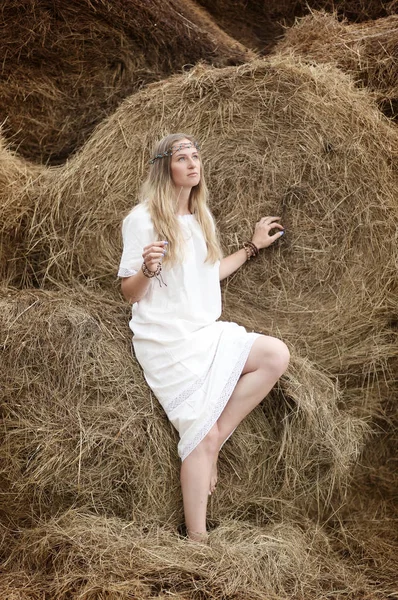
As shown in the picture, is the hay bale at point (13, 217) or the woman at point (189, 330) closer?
the woman at point (189, 330)

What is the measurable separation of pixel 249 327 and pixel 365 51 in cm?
145

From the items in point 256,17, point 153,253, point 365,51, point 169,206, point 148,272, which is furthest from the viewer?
point 256,17

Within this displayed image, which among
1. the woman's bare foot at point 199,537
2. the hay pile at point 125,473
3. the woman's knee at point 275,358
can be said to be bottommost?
the woman's bare foot at point 199,537

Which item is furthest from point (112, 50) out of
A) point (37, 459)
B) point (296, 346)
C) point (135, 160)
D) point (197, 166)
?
point (37, 459)

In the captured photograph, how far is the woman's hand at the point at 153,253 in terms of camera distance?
291cm

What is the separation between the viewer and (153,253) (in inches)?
114

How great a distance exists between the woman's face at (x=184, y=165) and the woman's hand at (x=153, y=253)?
1.39 ft

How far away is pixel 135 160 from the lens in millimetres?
3666

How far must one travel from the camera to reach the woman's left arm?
3.50 m

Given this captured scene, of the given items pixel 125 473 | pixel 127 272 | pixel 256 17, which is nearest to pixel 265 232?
pixel 127 272

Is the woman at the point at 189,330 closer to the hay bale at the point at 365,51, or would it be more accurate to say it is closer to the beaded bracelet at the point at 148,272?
the beaded bracelet at the point at 148,272

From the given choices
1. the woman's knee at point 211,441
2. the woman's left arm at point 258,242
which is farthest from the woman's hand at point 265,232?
the woman's knee at point 211,441

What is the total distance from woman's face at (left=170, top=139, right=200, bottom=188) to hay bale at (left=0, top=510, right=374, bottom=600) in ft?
4.46

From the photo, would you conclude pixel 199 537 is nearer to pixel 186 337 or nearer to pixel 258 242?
pixel 186 337
